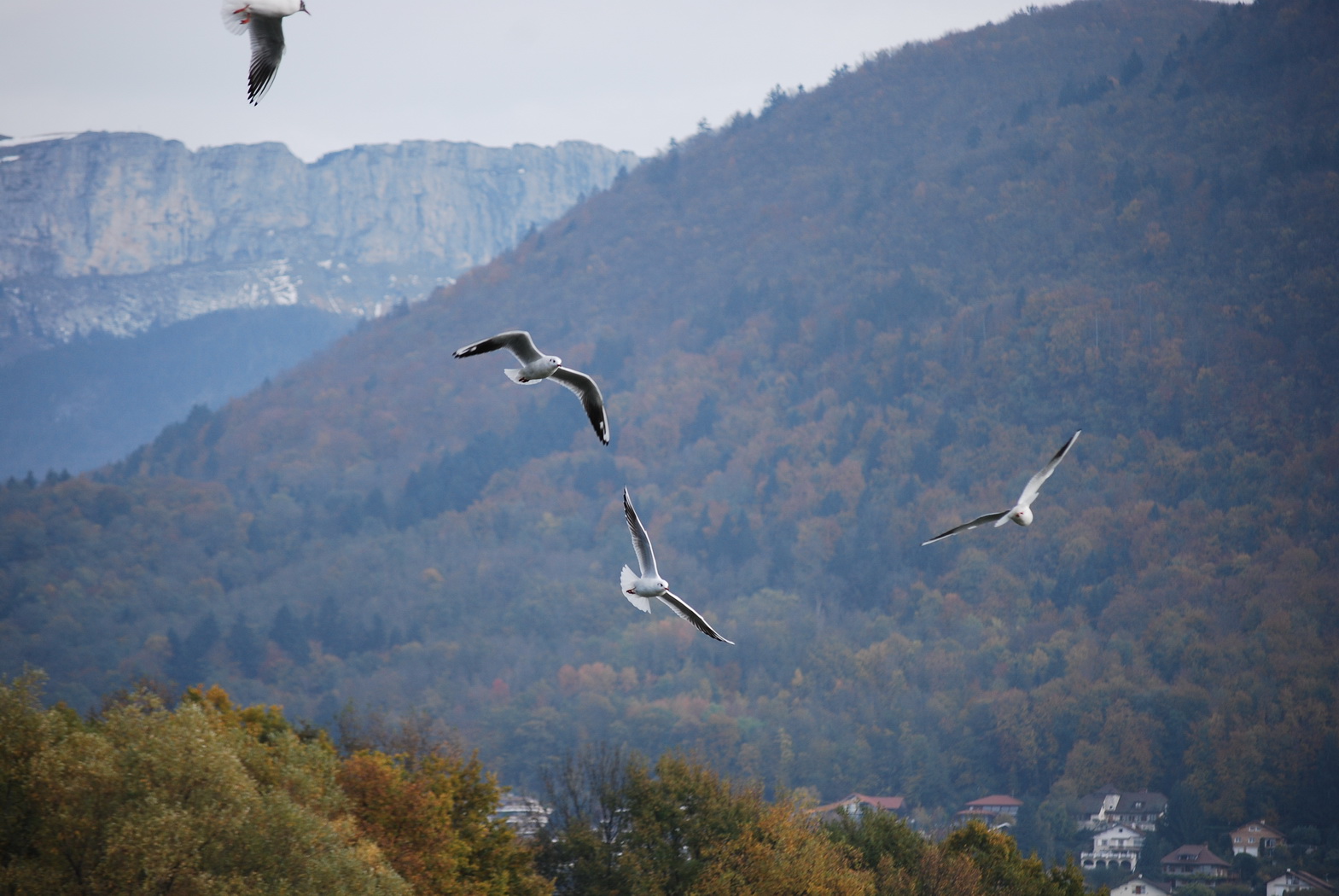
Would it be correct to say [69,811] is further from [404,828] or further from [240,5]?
[240,5]

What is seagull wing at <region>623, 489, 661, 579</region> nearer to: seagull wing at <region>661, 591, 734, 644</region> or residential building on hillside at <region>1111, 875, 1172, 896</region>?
seagull wing at <region>661, 591, 734, 644</region>

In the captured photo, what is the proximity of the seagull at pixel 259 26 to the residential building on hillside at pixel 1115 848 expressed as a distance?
14616 cm

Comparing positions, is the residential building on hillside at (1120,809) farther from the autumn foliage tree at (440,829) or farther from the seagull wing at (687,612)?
the seagull wing at (687,612)

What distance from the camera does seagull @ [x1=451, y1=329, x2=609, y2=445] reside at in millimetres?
18562

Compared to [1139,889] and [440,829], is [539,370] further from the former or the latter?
[1139,889]

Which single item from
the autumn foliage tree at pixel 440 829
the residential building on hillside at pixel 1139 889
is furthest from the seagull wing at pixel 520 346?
the residential building on hillside at pixel 1139 889

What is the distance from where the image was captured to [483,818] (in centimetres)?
4956

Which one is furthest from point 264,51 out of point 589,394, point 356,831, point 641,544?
point 356,831

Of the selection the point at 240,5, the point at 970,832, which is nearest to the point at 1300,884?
the point at 970,832

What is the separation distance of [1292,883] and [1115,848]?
20.1 metres

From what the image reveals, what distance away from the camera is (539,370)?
66.0 feet

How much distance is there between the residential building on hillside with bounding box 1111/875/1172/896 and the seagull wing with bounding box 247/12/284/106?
430 ft

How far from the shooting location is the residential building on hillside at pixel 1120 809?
160 meters

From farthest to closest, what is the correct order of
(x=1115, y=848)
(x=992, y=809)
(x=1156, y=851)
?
(x=992, y=809)
(x=1115, y=848)
(x=1156, y=851)
